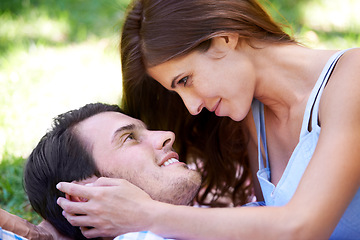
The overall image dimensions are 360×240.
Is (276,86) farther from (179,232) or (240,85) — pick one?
(179,232)

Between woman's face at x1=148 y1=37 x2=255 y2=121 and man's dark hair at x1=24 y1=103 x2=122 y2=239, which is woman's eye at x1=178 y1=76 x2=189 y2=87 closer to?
woman's face at x1=148 y1=37 x2=255 y2=121

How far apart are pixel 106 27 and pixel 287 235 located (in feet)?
15.9

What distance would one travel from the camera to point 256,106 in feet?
10.5

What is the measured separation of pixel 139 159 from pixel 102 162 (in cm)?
20

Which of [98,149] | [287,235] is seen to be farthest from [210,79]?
[287,235]

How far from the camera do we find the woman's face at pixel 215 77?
2.72m

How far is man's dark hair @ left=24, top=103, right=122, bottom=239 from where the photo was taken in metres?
2.78

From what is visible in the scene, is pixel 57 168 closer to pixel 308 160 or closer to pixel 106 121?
pixel 106 121

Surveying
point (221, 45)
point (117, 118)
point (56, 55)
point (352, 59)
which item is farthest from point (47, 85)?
point (352, 59)

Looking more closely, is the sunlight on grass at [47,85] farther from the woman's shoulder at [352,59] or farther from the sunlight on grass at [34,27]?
the woman's shoulder at [352,59]

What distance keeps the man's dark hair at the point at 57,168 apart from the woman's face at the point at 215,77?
1.91 ft

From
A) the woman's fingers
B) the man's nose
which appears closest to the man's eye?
the man's nose

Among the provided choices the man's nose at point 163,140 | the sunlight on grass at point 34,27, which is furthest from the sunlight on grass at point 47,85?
the man's nose at point 163,140

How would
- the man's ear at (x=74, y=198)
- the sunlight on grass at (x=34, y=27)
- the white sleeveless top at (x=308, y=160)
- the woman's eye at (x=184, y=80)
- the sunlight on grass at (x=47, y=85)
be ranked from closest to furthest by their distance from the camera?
the white sleeveless top at (x=308, y=160)
the man's ear at (x=74, y=198)
the woman's eye at (x=184, y=80)
the sunlight on grass at (x=47, y=85)
the sunlight on grass at (x=34, y=27)
